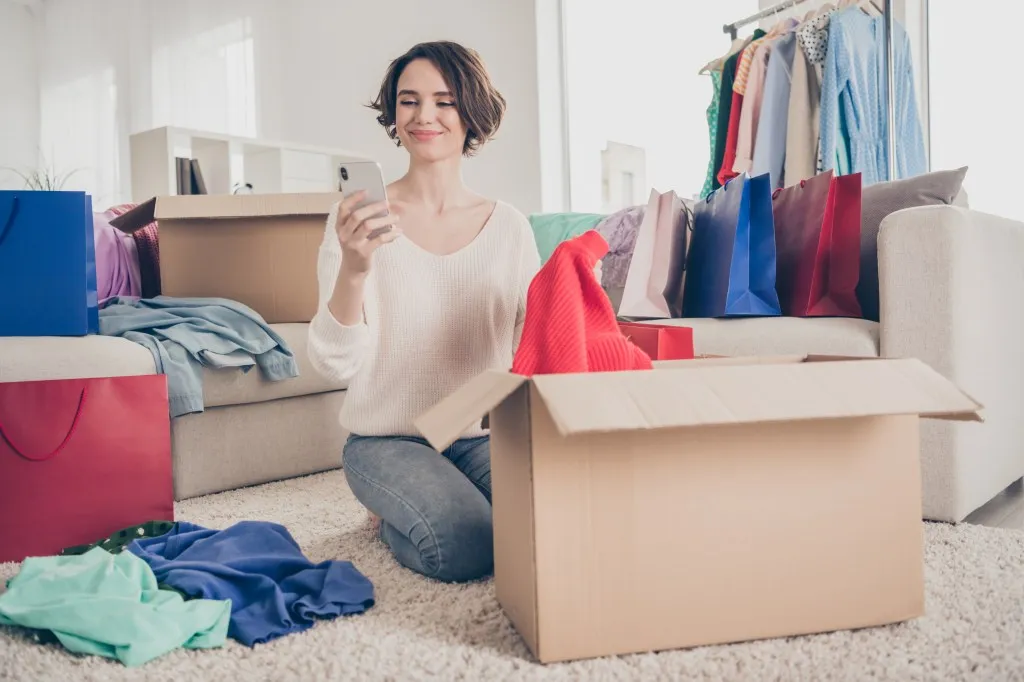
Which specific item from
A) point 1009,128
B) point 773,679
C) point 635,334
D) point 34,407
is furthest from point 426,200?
point 1009,128

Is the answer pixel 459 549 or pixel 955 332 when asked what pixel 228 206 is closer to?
pixel 459 549

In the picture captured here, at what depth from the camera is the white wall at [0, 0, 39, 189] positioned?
5977 mm

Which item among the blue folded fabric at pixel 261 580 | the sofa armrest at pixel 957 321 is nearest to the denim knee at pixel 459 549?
the blue folded fabric at pixel 261 580

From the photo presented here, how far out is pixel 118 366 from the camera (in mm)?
1652

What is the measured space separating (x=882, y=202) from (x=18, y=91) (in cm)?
637

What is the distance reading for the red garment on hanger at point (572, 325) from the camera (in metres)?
1.01

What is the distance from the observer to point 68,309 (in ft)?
5.37

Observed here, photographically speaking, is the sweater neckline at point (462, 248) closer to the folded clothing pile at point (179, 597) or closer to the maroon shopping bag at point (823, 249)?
the folded clothing pile at point (179, 597)

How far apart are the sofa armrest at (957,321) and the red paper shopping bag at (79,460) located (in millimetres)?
1338

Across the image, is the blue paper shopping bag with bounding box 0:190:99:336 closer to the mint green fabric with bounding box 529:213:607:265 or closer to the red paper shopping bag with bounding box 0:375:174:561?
the red paper shopping bag with bounding box 0:375:174:561

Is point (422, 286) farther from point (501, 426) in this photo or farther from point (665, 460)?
point (665, 460)

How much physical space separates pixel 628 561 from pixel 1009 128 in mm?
2763

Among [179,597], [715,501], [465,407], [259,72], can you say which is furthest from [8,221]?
[259,72]

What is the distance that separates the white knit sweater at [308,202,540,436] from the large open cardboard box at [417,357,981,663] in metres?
0.44
